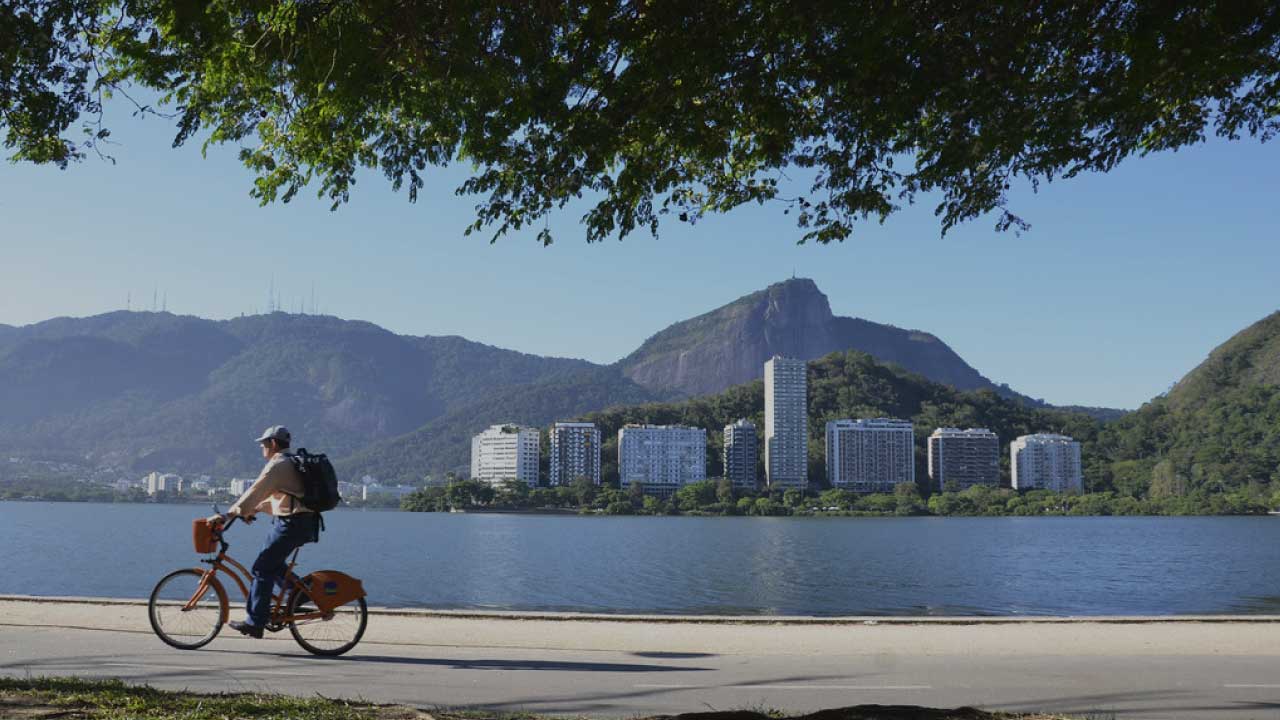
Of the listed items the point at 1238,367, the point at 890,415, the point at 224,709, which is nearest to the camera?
the point at 224,709

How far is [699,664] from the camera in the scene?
7262 mm

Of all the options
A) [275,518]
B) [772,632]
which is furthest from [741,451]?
[275,518]

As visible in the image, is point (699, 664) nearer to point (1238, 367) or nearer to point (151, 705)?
point (151, 705)

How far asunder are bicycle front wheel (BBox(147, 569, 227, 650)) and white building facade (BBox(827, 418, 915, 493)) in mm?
155180

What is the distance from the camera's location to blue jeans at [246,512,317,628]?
7.12 metres

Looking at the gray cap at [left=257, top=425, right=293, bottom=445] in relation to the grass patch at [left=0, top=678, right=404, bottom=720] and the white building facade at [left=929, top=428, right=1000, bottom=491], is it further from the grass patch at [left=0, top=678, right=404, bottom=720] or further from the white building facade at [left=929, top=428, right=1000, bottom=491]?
the white building facade at [left=929, top=428, right=1000, bottom=491]

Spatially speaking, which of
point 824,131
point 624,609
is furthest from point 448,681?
point 624,609

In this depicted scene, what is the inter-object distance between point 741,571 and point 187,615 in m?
33.5

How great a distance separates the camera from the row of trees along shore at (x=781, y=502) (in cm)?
13562

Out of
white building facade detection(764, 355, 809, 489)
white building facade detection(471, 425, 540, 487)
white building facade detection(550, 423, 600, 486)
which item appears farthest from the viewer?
white building facade detection(471, 425, 540, 487)

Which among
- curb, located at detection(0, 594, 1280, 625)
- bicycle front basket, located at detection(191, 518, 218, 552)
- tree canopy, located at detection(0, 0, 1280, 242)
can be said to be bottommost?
curb, located at detection(0, 594, 1280, 625)

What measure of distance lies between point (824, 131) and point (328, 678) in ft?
15.4

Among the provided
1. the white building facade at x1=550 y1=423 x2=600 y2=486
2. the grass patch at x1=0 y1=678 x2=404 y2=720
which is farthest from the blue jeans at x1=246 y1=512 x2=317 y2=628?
the white building facade at x1=550 y1=423 x2=600 y2=486

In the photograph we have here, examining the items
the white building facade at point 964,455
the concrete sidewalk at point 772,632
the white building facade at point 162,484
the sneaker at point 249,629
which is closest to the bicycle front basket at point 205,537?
the sneaker at point 249,629
